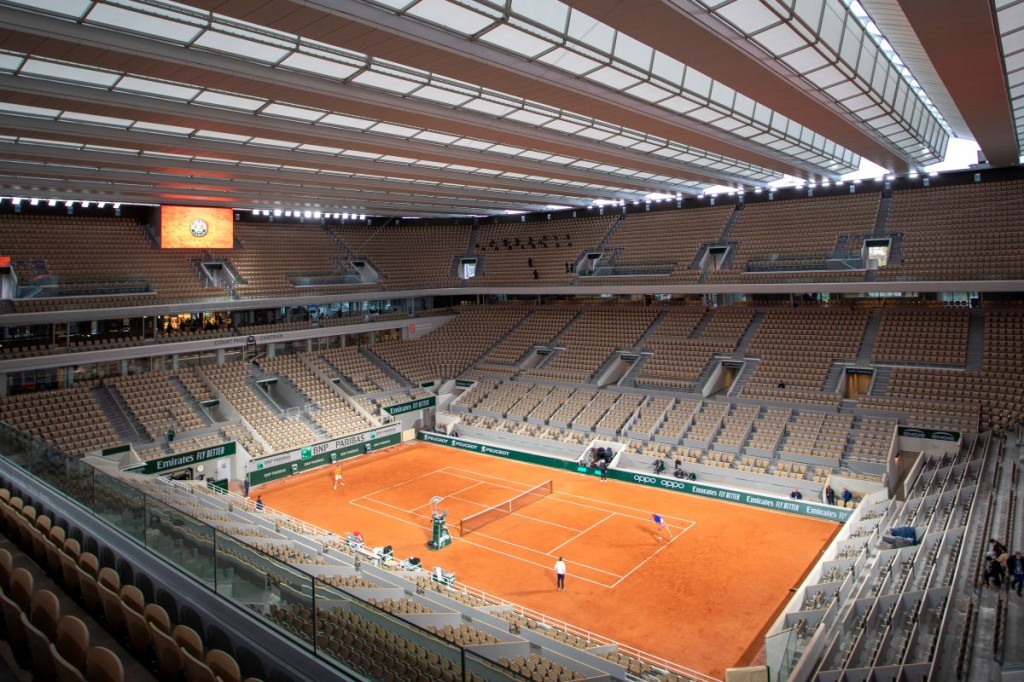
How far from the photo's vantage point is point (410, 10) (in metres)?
12.3

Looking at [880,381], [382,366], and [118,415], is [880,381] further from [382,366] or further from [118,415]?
[118,415]

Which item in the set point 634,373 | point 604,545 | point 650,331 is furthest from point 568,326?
point 604,545

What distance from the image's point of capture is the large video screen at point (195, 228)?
121 feet

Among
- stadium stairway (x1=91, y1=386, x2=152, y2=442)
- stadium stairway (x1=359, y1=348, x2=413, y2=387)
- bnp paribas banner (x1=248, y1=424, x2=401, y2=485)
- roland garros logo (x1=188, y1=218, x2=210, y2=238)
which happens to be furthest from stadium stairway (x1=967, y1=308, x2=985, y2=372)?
roland garros logo (x1=188, y1=218, x2=210, y2=238)

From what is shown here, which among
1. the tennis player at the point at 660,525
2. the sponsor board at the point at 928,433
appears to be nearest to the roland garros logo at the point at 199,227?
the tennis player at the point at 660,525

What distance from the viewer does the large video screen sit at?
121 feet

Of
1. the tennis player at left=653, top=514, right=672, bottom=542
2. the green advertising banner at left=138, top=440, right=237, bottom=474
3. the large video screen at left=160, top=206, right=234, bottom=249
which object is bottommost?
the tennis player at left=653, top=514, right=672, bottom=542

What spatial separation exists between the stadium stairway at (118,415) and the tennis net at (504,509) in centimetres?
1642

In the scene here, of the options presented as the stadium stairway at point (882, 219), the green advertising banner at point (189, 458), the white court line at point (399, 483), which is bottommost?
the white court line at point (399, 483)

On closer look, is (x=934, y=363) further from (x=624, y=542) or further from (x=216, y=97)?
(x=216, y=97)

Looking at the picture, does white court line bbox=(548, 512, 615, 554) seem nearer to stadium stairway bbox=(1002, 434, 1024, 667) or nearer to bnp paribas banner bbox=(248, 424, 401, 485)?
stadium stairway bbox=(1002, 434, 1024, 667)

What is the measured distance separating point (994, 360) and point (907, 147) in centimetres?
1050

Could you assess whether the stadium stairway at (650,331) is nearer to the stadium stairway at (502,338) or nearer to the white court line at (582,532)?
the stadium stairway at (502,338)

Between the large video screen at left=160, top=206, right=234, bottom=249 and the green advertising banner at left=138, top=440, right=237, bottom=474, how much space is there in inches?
531
